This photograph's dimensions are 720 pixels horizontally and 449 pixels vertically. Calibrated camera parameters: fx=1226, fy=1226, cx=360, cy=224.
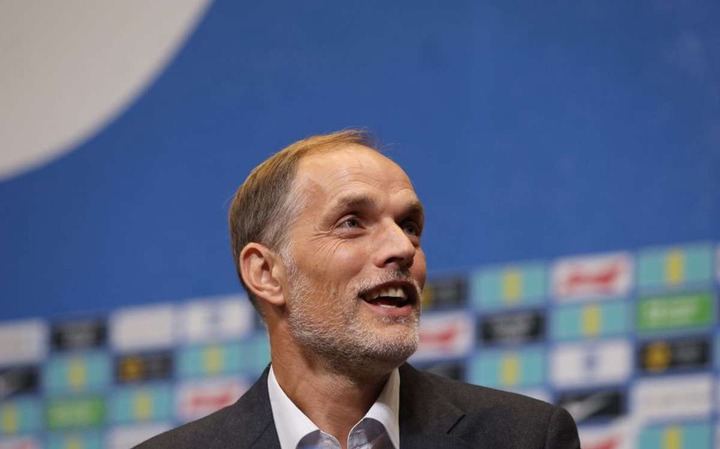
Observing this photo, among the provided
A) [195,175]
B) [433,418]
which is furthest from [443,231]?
[433,418]

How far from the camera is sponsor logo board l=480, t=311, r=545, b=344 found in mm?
2912

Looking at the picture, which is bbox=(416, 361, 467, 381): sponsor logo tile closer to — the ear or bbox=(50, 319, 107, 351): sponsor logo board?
the ear

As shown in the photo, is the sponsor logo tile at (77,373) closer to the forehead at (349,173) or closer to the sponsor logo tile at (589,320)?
the sponsor logo tile at (589,320)

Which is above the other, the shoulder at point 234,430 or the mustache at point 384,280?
the mustache at point 384,280

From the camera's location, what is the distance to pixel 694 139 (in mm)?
2795

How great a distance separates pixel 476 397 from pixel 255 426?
0.40 meters

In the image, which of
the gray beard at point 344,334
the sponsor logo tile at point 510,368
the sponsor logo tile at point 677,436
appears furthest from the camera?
the sponsor logo tile at point 510,368

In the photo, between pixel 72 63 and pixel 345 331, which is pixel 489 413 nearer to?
pixel 345 331

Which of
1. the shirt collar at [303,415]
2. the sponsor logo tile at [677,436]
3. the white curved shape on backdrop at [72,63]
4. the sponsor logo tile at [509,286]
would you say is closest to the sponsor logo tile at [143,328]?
the white curved shape on backdrop at [72,63]

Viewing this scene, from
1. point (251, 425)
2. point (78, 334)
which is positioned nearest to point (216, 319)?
point (78, 334)

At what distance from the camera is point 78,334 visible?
3518mm

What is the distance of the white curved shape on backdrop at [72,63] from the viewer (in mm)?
3518

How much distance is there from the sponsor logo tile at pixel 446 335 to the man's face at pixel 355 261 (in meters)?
0.82

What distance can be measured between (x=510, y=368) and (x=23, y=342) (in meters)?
1.49
